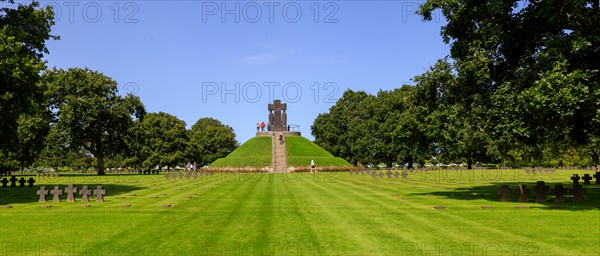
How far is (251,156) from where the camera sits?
8350 cm

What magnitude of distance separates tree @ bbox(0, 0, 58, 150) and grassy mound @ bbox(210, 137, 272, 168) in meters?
49.4

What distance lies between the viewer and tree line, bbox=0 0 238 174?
27.0 meters

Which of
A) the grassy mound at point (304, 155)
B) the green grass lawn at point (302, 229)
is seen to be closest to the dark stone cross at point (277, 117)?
the grassy mound at point (304, 155)

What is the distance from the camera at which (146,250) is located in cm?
1118

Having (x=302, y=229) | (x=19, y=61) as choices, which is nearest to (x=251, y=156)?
(x=19, y=61)

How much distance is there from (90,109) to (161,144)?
40386 mm

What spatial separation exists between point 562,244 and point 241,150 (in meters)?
80.6

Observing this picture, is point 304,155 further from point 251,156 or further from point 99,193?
point 99,193

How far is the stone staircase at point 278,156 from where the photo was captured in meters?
78.6

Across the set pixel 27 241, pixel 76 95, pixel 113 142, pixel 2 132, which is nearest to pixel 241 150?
pixel 113 142

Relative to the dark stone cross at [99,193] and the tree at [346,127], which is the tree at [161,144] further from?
Result: the dark stone cross at [99,193]

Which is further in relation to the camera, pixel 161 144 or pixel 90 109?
pixel 161 144

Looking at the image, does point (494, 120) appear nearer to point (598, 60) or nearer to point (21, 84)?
point (598, 60)

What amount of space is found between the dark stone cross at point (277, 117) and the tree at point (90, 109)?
30.5m
